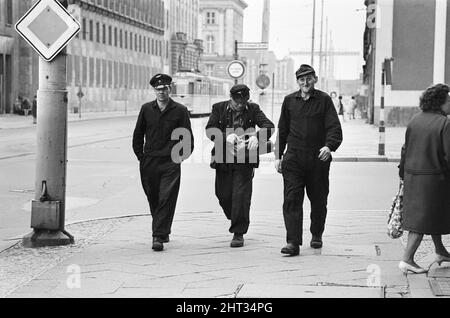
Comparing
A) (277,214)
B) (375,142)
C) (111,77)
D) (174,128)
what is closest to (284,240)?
(174,128)

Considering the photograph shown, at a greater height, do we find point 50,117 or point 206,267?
point 50,117

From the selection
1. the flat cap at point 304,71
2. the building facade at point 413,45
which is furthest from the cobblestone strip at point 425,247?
the building facade at point 413,45

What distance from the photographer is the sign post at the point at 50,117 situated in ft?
29.1

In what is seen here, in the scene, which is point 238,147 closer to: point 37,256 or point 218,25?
point 37,256

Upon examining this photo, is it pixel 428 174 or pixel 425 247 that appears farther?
pixel 425 247

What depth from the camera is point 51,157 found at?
8.95 metres

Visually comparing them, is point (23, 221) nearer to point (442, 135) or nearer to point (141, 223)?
point (141, 223)

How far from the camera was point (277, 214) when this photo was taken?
11.5m

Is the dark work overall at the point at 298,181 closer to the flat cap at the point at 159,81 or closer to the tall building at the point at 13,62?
the flat cap at the point at 159,81

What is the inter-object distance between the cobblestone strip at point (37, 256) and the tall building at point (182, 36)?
3507 inches

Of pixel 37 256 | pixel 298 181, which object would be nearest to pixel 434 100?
pixel 298 181

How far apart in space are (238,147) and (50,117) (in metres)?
1.99
